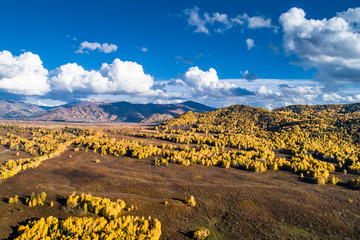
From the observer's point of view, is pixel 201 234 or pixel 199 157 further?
pixel 199 157

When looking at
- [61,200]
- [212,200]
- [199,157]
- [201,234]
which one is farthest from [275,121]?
[61,200]

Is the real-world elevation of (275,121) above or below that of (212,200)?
above

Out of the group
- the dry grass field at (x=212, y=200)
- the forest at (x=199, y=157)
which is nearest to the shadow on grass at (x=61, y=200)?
the dry grass field at (x=212, y=200)

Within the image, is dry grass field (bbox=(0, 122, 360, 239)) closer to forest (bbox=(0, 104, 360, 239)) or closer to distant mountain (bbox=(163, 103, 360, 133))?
forest (bbox=(0, 104, 360, 239))

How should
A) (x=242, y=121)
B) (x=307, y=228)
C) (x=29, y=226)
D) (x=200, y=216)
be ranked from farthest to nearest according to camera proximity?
(x=242, y=121)
(x=200, y=216)
(x=307, y=228)
(x=29, y=226)

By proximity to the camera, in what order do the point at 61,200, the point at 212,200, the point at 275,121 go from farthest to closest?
→ the point at 275,121 → the point at 212,200 → the point at 61,200

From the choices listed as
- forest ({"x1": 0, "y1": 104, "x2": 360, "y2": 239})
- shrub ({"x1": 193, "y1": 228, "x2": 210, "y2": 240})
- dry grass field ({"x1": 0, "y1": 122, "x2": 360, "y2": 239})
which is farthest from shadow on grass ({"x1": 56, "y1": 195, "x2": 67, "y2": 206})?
shrub ({"x1": 193, "y1": 228, "x2": 210, "y2": 240})

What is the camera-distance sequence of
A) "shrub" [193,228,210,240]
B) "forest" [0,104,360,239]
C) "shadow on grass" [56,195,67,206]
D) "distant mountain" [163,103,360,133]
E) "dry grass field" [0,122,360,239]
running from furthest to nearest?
"distant mountain" [163,103,360,133], "shadow on grass" [56,195,67,206], "dry grass field" [0,122,360,239], "shrub" [193,228,210,240], "forest" [0,104,360,239]

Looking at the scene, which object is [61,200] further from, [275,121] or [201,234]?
[275,121]

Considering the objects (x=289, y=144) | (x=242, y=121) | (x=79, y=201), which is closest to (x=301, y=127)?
(x=289, y=144)

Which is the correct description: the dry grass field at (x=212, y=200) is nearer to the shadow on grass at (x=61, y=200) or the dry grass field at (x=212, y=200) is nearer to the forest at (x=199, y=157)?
the shadow on grass at (x=61, y=200)

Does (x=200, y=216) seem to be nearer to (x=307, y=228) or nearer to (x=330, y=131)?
(x=307, y=228)
